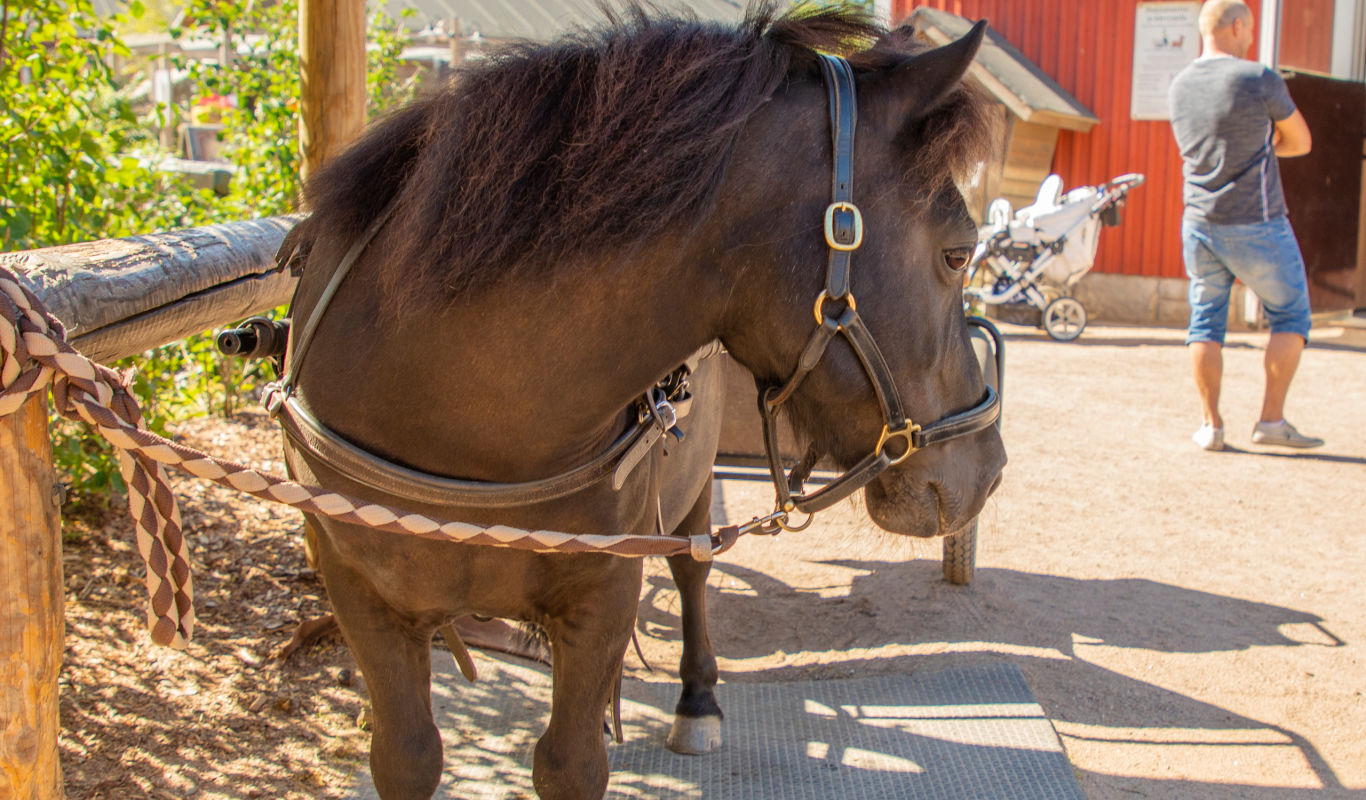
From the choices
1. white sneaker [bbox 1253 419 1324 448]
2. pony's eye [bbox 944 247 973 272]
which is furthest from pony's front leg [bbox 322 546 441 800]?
white sneaker [bbox 1253 419 1324 448]

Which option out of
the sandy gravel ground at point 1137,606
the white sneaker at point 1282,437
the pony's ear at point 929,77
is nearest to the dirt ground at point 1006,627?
the sandy gravel ground at point 1137,606

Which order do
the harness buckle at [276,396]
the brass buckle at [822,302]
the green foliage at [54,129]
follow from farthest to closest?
the green foliage at [54,129]
the harness buckle at [276,396]
the brass buckle at [822,302]

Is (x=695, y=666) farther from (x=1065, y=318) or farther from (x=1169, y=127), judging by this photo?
(x=1169, y=127)

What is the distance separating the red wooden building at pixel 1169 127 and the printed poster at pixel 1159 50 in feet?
0.19

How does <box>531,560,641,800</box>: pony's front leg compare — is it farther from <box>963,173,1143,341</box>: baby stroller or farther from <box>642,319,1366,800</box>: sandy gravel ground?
<box>963,173,1143,341</box>: baby stroller

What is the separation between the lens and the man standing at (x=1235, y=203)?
5.84 m

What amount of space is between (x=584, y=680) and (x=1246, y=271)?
17.3 ft

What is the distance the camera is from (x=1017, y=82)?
11156 millimetres

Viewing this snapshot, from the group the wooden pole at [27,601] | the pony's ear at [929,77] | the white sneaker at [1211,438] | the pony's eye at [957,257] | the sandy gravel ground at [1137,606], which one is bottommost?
the sandy gravel ground at [1137,606]

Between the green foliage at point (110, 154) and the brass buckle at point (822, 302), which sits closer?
the brass buckle at point (822, 302)

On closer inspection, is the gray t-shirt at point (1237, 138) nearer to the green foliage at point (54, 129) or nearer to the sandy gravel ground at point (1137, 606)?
the sandy gravel ground at point (1137, 606)

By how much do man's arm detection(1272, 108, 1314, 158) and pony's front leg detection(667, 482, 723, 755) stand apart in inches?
181

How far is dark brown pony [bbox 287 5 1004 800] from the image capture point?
1.62 m

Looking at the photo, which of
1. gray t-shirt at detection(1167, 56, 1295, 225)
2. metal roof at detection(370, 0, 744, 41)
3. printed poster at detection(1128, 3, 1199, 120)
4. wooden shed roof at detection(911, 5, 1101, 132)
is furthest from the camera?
printed poster at detection(1128, 3, 1199, 120)
